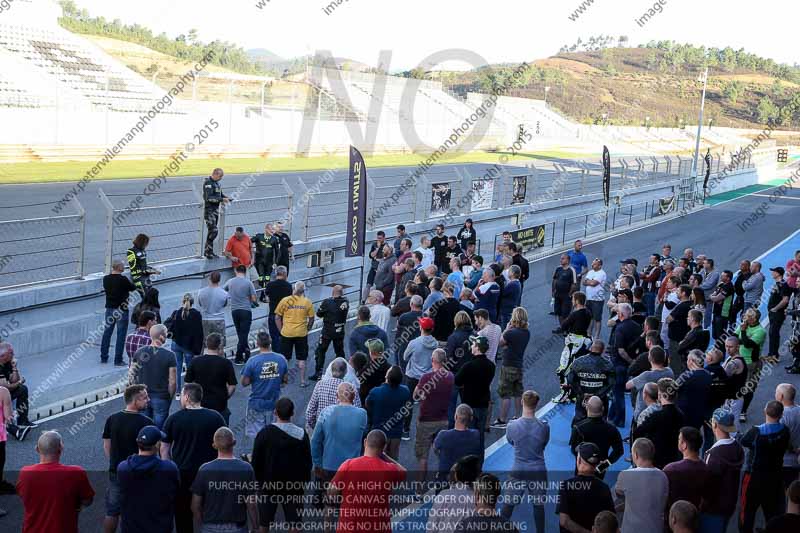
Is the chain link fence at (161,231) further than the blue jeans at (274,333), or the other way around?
the chain link fence at (161,231)

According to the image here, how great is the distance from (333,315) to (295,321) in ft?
1.80

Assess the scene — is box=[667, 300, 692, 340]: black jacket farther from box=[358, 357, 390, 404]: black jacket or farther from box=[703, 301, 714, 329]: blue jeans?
box=[358, 357, 390, 404]: black jacket

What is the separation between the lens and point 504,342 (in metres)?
10.6

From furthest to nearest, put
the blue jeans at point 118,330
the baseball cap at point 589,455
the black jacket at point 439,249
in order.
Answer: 1. the black jacket at point 439,249
2. the blue jeans at point 118,330
3. the baseball cap at point 589,455

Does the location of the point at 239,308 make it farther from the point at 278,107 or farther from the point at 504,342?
the point at 278,107

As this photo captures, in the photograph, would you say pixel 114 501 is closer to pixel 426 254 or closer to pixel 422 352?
pixel 422 352

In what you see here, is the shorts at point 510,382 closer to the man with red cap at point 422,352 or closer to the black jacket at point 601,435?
the man with red cap at point 422,352

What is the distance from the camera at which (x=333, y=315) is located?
39.2 ft

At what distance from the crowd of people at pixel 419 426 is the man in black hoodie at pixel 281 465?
13 millimetres

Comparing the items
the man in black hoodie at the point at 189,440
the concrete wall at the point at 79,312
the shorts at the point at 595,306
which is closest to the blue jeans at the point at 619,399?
the shorts at the point at 595,306

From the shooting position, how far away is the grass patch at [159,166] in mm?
27062

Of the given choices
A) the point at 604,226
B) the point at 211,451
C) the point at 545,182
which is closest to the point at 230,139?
the point at 545,182

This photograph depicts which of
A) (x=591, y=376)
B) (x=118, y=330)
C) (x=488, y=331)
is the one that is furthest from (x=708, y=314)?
(x=118, y=330)

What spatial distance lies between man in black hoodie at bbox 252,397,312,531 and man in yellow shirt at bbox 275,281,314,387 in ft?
15.8
